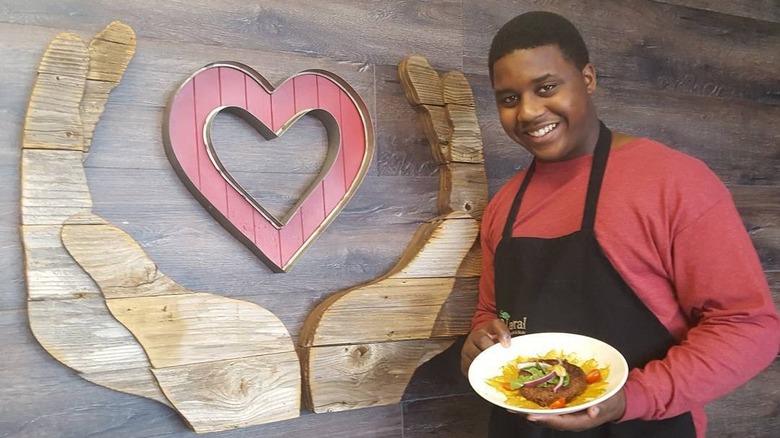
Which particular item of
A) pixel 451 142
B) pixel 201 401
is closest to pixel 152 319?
pixel 201 401

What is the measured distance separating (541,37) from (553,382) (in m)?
0.60

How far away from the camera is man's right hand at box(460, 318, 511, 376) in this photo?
122 centimetres

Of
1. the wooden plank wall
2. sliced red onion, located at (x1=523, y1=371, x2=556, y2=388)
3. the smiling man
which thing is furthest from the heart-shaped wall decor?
sliced red onion, located at (x1=523, y1=371, x2=556, y2=388)

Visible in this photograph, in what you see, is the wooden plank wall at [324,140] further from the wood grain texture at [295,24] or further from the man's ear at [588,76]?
the man's ear at [588,76]

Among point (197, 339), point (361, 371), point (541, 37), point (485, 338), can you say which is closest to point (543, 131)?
point (541, 37)

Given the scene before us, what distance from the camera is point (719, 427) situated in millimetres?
1949

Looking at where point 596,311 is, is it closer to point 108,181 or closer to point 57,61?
point 108,181

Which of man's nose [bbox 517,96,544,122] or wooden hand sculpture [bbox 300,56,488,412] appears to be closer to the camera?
man's nose [bbox 517,96,544,122]

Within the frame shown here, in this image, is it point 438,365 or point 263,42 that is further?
point 438,365

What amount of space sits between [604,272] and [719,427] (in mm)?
1056

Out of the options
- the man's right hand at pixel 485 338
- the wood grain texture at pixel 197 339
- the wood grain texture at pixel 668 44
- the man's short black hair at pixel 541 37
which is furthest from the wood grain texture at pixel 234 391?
the wood grain texture at pixel 668 44

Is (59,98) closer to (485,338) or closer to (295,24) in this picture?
(295,24)

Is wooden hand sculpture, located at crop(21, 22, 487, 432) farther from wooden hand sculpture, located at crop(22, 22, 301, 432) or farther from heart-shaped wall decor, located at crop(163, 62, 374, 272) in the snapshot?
heart-shaped wall decor, located at crop(163, 62, 374, 272)

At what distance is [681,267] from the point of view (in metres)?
1.12
